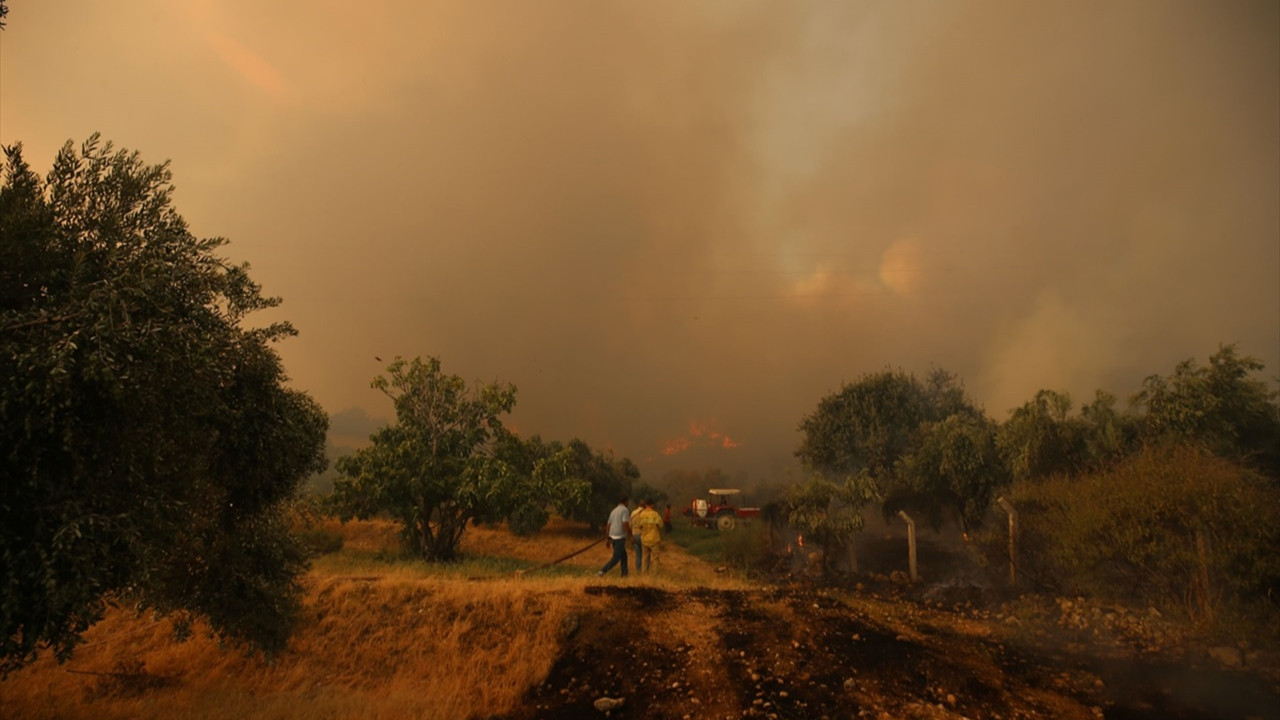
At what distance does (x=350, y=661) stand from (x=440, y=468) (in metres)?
9.17

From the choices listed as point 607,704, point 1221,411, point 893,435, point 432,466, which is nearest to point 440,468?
point 432,466

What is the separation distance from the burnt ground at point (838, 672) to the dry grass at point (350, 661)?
1023 mm

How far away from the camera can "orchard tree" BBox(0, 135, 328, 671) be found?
541 cm

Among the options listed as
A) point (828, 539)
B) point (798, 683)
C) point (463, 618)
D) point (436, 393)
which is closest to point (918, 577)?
point (828, 539)

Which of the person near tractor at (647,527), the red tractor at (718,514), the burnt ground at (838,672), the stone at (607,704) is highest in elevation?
the person near tractor at (647,527)

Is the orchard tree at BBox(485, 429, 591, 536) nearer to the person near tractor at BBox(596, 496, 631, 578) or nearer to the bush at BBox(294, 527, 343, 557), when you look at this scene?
the person near tractor at BBox(596, 496, 631, 578)

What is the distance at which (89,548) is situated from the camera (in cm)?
549

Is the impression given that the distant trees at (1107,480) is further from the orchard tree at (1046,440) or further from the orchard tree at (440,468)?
the orchard tree at (440,468)

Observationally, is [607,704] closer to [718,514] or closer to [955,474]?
[955,474]

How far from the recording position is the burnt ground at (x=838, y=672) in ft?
30.8

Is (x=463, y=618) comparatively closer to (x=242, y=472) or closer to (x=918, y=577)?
(x=242, y=472)

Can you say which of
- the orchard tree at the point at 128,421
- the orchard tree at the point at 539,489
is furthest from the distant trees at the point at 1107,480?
the orchard tree at the point at 128,421

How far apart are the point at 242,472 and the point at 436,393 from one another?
1352cm

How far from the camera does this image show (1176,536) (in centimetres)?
1135
